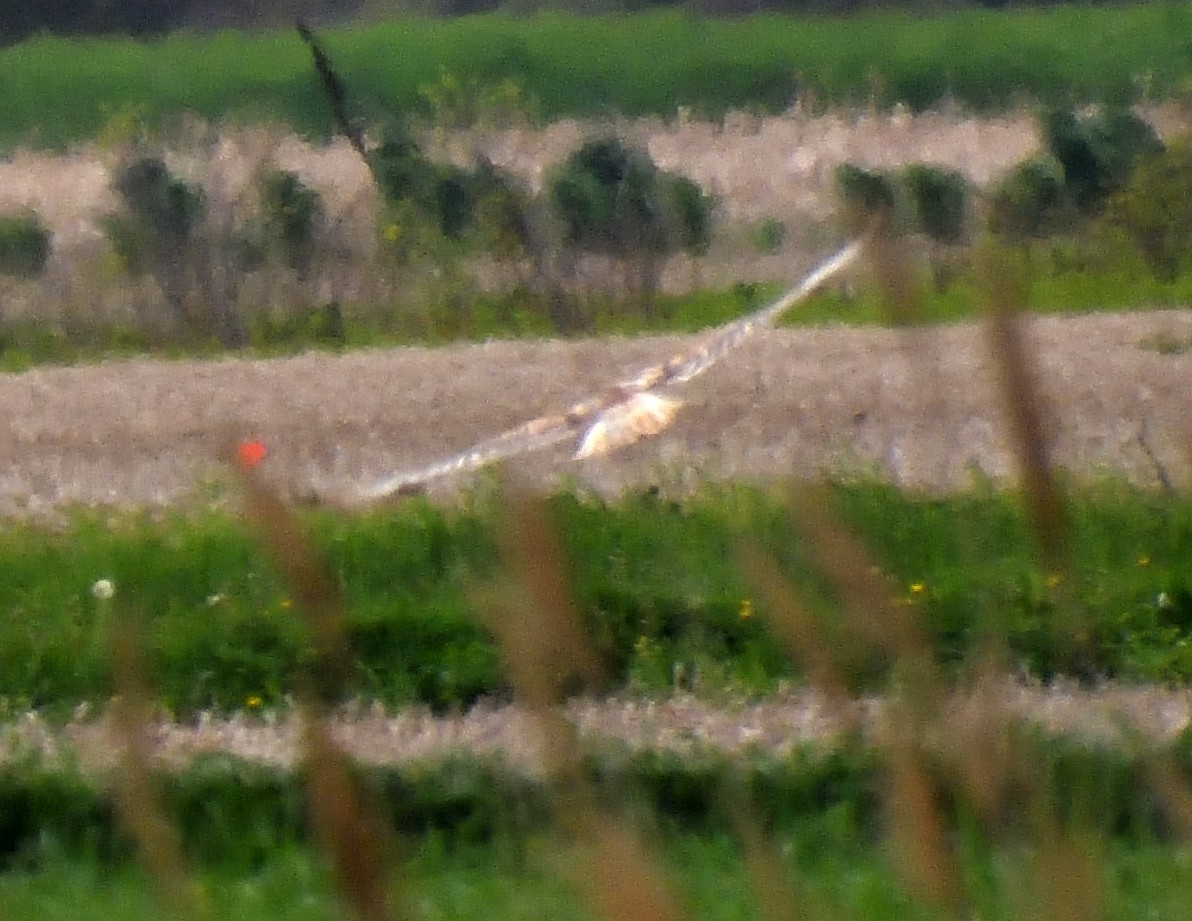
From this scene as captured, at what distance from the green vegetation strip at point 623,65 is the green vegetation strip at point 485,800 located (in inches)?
814

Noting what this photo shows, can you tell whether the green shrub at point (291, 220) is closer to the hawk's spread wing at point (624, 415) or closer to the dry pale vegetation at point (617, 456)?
the dry pale vegetation at point (617, 456)

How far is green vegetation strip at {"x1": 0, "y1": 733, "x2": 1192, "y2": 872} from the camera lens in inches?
225

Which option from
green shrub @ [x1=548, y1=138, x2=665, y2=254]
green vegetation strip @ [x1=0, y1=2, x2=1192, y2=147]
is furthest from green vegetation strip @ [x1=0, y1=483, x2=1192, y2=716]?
green vegetation strip @ [x1=0, y1=2, x2=1192, y2=147]

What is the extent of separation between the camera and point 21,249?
2016 centimetres

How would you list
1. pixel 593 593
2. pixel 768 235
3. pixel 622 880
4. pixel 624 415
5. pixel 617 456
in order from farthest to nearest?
pixel 768 235 < pixel 617 456 < pixel 593 593 < pixel 624 415 < pixel 622 880

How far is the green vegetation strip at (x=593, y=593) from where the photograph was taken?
24.5 ft

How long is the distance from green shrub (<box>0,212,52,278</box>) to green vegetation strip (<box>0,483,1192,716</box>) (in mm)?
11077

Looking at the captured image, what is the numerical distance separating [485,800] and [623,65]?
80.9ft

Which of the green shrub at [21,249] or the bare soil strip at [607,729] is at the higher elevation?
the green shrub at [21,249]

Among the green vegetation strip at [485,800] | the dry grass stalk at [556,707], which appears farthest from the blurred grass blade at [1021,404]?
the green vegetation strip at [485,800]

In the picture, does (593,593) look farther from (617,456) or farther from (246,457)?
(246,457)

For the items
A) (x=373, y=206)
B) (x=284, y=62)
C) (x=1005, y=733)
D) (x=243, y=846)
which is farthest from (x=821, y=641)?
(x=284, y=62)

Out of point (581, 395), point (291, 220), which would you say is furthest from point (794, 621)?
point (291, 220)

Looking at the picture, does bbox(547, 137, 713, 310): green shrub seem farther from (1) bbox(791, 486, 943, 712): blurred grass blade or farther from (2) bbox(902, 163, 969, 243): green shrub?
(1) bbox(791, 486, 943, 712): blurred grass blade
